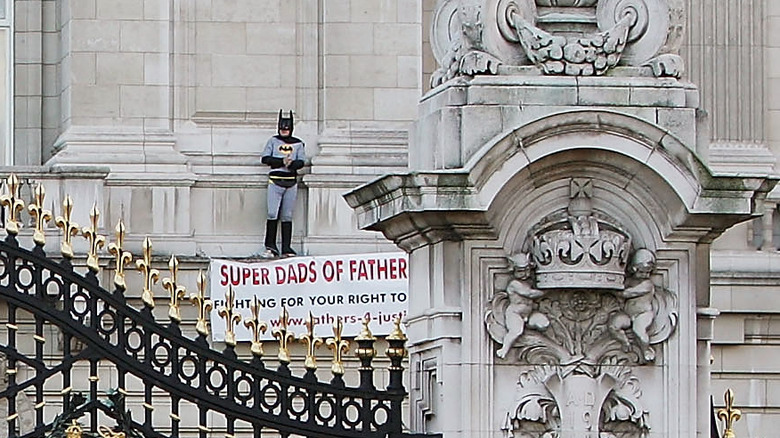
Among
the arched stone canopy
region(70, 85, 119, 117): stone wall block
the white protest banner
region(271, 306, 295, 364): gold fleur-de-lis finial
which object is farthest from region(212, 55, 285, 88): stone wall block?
the arched stone canopy

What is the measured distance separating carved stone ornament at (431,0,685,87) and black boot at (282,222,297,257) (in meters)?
9.80

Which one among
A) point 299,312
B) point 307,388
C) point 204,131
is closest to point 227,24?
point 204,131

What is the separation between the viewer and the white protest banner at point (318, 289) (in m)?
23.7

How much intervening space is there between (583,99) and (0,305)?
10.6 metres

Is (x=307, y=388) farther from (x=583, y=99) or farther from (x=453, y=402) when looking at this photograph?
(x=583, y=99)

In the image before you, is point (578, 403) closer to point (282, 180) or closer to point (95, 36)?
point (282, 180)

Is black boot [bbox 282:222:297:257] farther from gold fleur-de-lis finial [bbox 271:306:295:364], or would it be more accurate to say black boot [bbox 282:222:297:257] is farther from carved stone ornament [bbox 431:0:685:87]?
carved stone ornament [bbox 431:0:685:87]

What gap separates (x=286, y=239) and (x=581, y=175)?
1014 cm

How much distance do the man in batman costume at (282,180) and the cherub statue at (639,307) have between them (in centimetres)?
1000

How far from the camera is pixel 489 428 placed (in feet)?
Result: 46.1

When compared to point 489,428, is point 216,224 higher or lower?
higher

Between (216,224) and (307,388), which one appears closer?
(307,388)

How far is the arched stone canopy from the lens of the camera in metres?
13.8

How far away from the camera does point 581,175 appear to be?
14.1 meters
